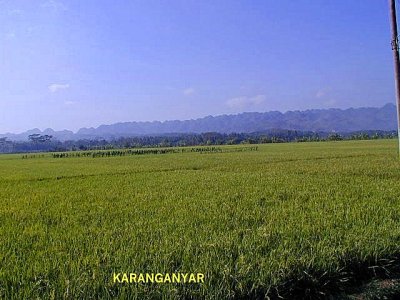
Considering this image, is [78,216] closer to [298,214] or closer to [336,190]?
[298,214]

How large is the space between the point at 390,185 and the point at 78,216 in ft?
30.5

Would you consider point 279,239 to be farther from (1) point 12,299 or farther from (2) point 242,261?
(1) point 12,299

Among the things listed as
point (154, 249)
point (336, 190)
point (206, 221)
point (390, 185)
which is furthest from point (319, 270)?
point (390, 185)

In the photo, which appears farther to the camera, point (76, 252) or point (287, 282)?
point (76, 252)

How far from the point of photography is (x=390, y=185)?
1149cm

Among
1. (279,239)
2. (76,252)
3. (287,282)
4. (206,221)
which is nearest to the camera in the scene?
(287,282)

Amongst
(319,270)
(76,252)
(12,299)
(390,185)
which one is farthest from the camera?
(390,185)

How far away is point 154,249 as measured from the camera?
484 cm

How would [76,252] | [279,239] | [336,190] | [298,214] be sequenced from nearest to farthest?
[76,252]
[279,239]
[298,214]
[336,190]

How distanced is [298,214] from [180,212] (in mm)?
2379

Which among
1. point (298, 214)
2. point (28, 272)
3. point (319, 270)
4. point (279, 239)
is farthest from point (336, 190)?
point (28, 272)

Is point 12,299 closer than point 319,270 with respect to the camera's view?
Yes

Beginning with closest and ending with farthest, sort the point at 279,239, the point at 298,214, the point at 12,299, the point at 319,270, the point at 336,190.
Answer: the point at 12,299 → the point at 319,270 → the point at 279,239 → the point at 298,214 → the point at 336,190

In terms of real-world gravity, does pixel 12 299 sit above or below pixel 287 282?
above
